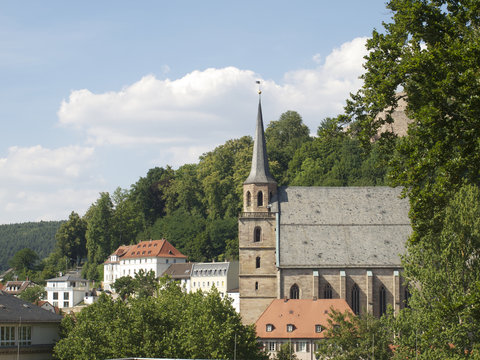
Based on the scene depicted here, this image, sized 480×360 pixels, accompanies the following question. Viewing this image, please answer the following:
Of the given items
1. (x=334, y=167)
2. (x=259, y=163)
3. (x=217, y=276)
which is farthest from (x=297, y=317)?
(x=217, y=276)

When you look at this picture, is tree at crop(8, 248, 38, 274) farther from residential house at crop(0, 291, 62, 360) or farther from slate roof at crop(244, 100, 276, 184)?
residential house at crop(0, 291, 62, 360)

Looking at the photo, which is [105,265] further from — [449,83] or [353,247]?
[449,83]

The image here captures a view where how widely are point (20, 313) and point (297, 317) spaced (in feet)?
88.3

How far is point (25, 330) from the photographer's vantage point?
44969 mm

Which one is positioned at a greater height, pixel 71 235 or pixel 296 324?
pixel 71 235

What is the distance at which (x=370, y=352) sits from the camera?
5303cm

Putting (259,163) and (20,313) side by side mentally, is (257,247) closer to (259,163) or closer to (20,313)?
(259,163)

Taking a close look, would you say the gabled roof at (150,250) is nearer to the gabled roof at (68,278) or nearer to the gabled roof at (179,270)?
the gabled roof at (179,270)

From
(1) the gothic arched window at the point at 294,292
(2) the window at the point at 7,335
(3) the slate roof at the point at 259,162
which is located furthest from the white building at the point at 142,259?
(2) the window at the point at 7,335

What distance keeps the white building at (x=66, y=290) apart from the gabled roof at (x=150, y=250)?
6129mm

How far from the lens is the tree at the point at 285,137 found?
407 ft

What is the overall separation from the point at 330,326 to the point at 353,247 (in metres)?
15.4

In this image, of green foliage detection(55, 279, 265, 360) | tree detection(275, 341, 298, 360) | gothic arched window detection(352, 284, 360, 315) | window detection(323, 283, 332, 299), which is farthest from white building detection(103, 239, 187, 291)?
green foliage detection(55, 279, 265, 360)

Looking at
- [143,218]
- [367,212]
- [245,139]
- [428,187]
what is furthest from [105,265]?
[428,187]
